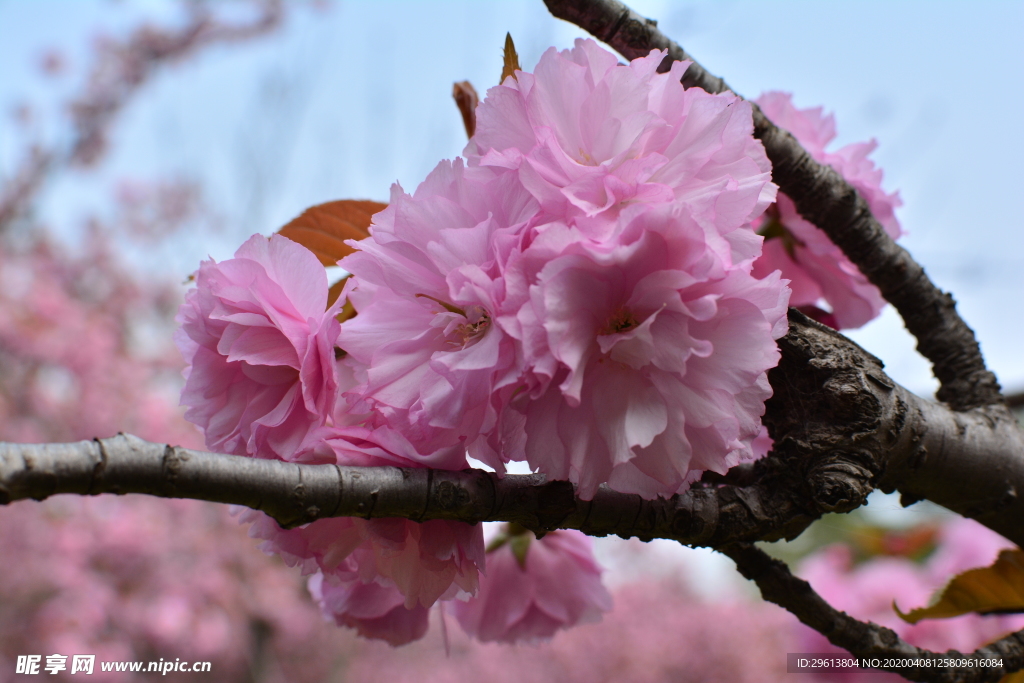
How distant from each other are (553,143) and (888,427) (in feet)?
1.03

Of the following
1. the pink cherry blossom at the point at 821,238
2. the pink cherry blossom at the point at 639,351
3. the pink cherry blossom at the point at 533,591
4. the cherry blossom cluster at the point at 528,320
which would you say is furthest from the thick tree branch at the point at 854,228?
the pink cherry blossom at the point at 533,591

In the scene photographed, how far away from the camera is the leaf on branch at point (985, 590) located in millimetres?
611

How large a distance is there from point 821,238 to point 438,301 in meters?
0.42

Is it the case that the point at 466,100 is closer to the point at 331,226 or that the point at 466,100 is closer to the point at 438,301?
the point at 331,226

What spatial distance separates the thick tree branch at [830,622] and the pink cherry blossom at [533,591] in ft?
Result: 0.54

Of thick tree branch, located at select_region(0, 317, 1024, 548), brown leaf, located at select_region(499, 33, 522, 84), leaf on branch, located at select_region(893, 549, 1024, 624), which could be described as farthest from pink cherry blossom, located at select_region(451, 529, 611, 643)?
brown leaf, located at select_region(499, 33, 522, 84)

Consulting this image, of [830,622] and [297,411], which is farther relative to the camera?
[830,622]

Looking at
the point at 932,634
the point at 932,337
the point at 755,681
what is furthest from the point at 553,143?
the point at 755,681

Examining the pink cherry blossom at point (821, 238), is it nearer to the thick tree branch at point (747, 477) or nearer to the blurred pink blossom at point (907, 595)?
the thick tree branch at point (747, 477)

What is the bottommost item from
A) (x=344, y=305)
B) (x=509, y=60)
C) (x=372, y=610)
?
(x=372, y=610)

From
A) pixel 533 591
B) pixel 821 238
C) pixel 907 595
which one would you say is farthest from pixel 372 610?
pixel 907 595

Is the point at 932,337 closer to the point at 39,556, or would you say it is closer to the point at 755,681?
the point at 39,556

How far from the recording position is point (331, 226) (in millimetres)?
574

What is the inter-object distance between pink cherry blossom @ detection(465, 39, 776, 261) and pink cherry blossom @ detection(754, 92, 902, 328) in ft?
0.89
